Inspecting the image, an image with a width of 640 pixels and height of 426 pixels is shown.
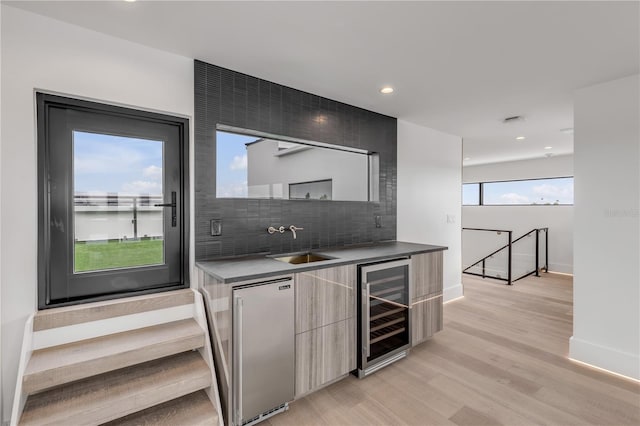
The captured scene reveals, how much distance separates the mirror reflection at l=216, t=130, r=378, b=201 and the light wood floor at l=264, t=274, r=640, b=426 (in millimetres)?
1668

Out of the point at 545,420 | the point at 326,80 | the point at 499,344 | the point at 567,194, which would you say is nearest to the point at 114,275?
the point at 326,80

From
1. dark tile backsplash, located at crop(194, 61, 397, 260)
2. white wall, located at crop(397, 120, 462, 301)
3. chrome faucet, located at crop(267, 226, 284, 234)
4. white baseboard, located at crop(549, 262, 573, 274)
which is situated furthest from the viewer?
white baseboard, located at crop(549, 262, 573, 274)

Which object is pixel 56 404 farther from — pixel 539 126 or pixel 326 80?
pixel 539 126

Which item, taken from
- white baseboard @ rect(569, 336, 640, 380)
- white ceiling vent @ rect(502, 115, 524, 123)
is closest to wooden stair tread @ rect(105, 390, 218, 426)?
white baseboard @ rect(569, 336, 640, 380)

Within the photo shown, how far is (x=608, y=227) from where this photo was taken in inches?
99.0

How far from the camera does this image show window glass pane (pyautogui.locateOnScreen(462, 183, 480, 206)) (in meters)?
7.84

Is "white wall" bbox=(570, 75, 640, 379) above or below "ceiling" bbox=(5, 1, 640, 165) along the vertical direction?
below

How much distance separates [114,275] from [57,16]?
156 cm

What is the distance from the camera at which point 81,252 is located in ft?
6.38

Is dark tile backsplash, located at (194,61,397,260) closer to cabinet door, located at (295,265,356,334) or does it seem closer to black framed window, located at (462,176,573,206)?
cabinet door, located at (295,265,356,334)

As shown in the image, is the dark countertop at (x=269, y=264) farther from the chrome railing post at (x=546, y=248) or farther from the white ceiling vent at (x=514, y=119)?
the chrome railing post at (x=546, y=248)

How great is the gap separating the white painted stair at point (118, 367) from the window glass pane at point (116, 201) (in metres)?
0.31

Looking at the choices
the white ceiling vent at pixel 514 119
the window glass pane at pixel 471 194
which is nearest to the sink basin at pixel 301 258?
the white ceiling vent at pixel 514 119

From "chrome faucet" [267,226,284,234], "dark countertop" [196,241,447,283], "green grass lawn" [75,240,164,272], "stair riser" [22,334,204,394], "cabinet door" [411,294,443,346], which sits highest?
"chrome faucet" [267,226,284,234]
